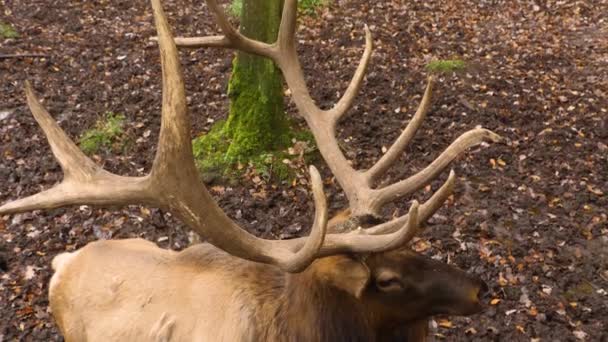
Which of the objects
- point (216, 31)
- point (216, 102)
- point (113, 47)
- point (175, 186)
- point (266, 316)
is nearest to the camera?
point (175, 186)

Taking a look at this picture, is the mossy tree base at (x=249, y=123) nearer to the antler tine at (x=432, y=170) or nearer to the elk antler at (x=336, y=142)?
the elk antler at (x=336, y=142)

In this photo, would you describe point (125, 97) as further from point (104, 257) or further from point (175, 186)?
point (175, 186)

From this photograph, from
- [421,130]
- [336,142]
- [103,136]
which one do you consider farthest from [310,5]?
[336,142]

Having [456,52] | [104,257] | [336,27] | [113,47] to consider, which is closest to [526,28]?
[456,52]

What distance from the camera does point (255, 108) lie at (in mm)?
5672

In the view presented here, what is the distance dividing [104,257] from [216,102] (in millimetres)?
3528

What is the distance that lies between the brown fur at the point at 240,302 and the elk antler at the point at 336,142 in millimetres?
330

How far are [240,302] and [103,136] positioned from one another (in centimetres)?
360

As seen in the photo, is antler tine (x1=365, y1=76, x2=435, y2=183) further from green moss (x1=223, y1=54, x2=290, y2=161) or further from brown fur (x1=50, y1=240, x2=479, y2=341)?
green moss (x1=223, y1=54, x2=290, y2=161)

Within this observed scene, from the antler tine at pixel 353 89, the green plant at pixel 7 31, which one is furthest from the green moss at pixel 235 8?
the antler tine at pixel 353 89

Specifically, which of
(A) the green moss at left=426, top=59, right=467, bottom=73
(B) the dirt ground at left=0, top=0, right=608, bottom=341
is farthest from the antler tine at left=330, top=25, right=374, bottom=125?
(A) the green moss at left=426, top=59, right=467, bottom=73

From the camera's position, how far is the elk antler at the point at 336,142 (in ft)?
10.4

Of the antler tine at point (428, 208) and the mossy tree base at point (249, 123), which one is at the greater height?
the mossy tree base at point (249, 123)

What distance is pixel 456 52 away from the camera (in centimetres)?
807
